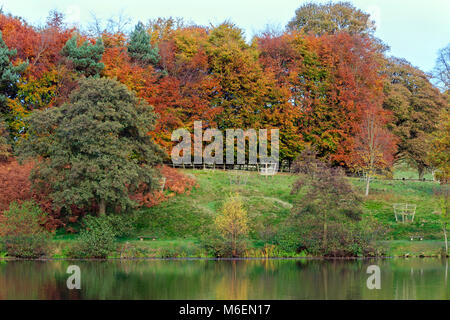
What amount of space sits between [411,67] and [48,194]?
138 feet

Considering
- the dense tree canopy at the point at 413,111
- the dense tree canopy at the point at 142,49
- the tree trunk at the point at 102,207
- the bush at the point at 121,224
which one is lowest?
the bush at the point at 121,224

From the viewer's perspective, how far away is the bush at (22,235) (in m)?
33.2

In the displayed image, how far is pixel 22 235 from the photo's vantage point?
109 feet

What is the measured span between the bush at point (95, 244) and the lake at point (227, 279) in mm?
1019

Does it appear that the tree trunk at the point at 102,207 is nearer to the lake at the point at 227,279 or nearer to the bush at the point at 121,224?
the bush at the point at 121,224

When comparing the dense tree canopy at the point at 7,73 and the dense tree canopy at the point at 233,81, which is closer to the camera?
the dense tree canopy at the point at 7,73

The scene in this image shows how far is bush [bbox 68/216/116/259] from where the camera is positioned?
108ft

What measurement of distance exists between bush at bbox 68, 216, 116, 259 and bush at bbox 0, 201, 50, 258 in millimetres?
1631

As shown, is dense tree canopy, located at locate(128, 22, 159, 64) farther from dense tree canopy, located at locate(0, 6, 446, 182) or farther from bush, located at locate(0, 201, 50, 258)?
bush, located at locate(0, 201, 50, 258)

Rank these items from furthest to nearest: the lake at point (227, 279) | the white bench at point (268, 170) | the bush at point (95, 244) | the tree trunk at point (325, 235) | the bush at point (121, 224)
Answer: the white bench at point (268, 170) < the bush at point (121, 224) < the tree trunk at point (325, 235) < the bush at point (95, 244) < the lake at point (227, 279)

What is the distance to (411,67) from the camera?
213 ft

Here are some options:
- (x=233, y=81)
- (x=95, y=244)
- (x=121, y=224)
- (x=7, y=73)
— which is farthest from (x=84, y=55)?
(x=95, y=244)

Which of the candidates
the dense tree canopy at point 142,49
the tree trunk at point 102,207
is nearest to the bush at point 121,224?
the tree trunk at point 102,207
